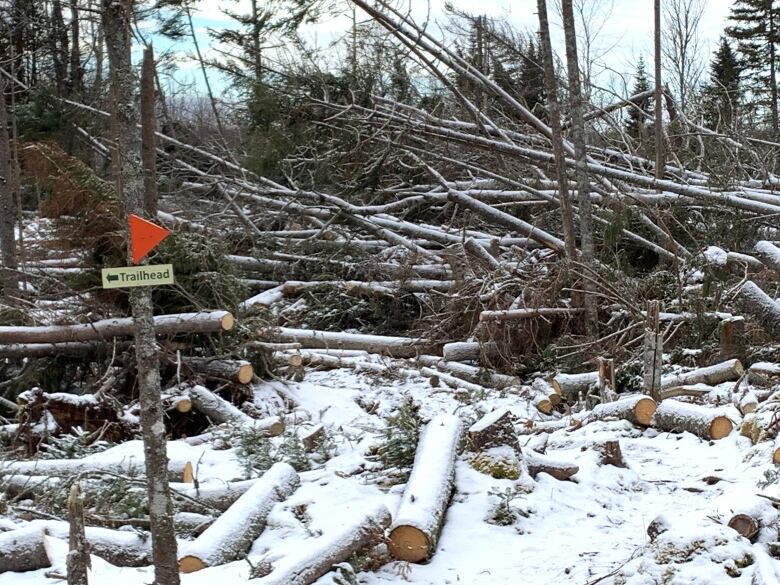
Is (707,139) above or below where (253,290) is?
above

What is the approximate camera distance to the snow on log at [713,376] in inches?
278

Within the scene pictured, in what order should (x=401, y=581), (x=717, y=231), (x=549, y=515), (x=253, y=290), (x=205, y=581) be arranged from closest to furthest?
(x=205, y=581), (x=401, y=581), (x=549, y=515), (x=717, y=231), (x=253, y=290)

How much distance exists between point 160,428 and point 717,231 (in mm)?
7920

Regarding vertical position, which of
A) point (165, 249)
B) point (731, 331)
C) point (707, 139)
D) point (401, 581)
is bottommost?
point (401, 581)

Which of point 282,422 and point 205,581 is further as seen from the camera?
point 282,422

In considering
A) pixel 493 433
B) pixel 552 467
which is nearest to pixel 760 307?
pixel 552 467

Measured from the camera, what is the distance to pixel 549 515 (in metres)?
4.51

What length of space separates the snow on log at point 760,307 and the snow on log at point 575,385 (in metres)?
1.47

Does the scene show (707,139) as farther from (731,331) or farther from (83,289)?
(83,289)

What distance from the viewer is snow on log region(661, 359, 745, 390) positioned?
7055 mm

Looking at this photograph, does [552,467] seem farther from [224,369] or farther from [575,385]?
[224,369]

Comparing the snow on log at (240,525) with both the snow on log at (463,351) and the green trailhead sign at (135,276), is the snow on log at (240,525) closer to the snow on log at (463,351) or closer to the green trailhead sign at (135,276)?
the green trailhead sign at (135,276)

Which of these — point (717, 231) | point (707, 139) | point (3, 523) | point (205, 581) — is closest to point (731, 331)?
point (717, 231)

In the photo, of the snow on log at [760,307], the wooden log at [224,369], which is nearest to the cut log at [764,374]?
the snow on log at [760,307]
